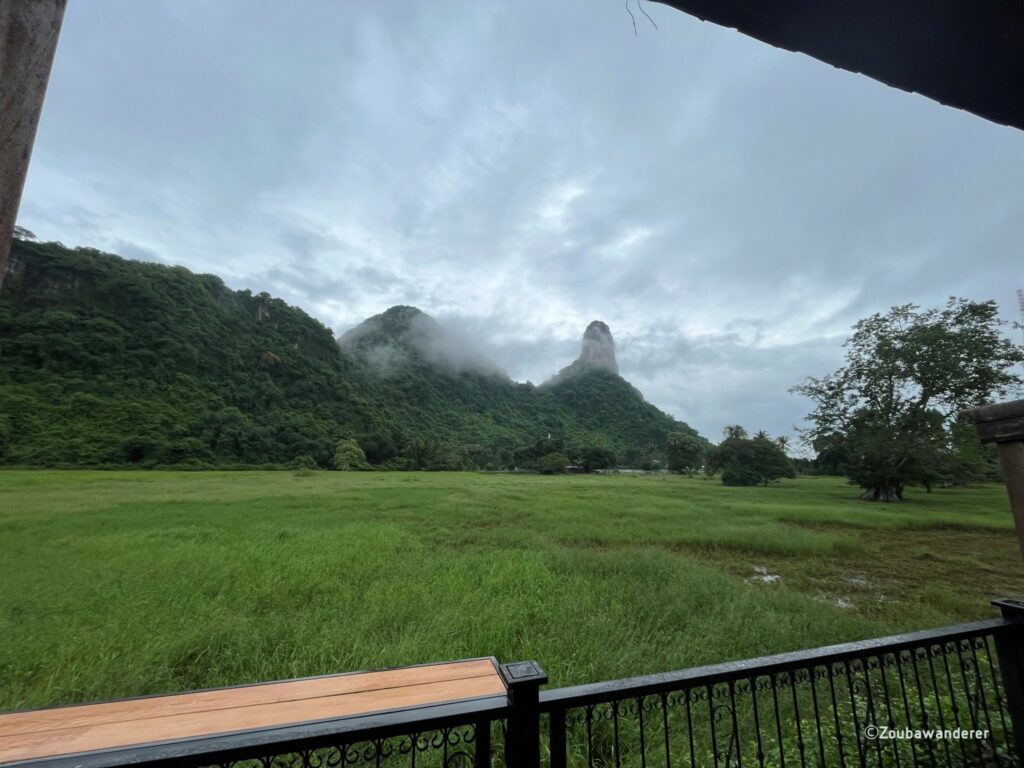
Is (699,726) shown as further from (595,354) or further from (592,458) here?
(595,354)

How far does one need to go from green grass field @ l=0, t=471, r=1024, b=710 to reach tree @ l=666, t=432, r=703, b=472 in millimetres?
37447

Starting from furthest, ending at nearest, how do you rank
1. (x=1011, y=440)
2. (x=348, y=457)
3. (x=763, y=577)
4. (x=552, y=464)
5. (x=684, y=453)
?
(x=684, y=453) → (x=552, y=464) → (x=348, y=457) → (x=763, y=577) → (x=1011, y=440)

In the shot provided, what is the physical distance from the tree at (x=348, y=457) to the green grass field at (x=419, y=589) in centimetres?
2325

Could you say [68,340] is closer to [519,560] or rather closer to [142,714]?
[519,560]

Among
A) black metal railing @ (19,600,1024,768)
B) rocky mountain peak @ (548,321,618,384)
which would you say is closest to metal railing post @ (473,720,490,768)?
black metal railing @ (19,600,1024,768)

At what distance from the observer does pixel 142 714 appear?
6.15ft

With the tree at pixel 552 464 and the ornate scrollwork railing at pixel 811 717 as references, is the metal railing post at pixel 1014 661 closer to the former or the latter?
the ornate scrollwork railing at pixel 811 717

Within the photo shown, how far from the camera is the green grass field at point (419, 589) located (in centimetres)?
398

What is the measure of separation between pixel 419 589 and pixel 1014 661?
5.70 metres

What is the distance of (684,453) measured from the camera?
51.2m

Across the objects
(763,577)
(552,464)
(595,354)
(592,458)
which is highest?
(595,354)

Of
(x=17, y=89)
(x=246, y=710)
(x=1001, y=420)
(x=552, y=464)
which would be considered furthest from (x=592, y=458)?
(x=17, y=89)

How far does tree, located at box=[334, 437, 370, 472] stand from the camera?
3684 cm

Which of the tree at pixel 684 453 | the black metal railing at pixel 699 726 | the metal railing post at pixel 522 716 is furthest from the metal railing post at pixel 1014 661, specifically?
the tree at pixel 684 453
